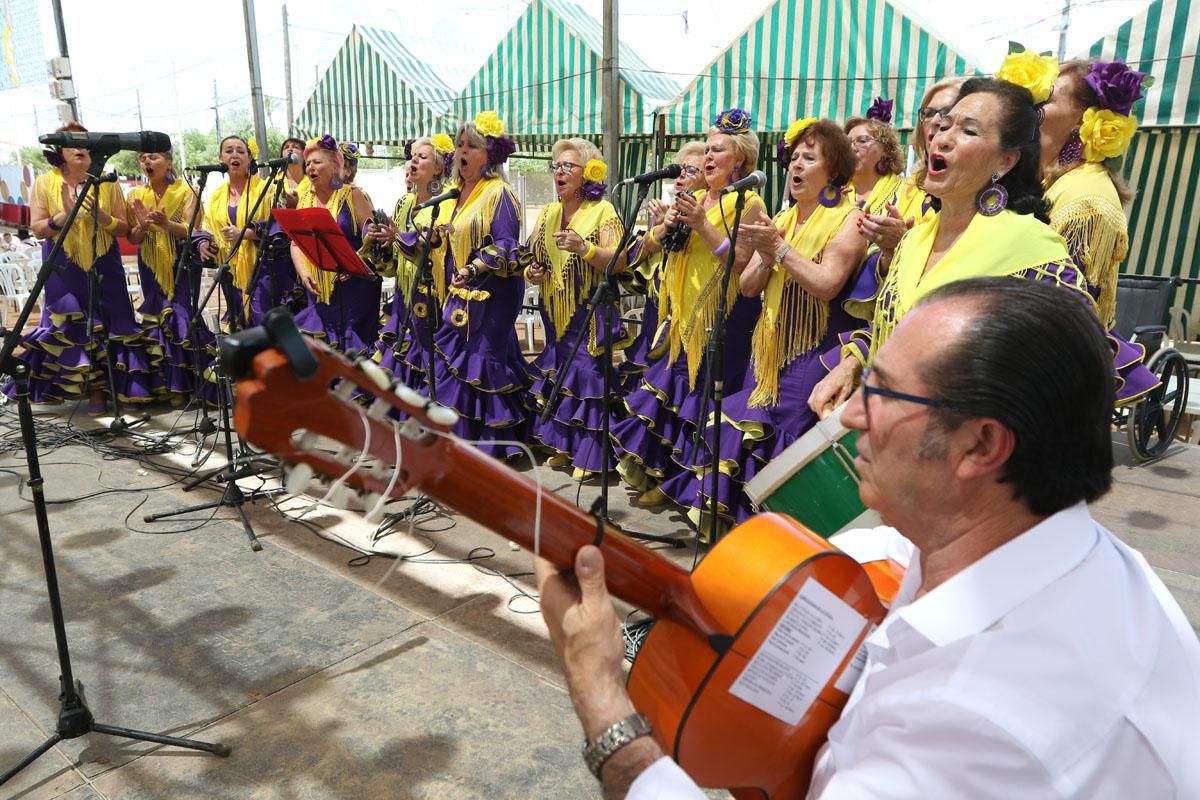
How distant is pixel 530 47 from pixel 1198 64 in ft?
19.8

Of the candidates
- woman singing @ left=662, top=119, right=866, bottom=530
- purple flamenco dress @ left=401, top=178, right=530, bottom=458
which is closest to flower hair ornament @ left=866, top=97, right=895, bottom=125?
woman singing @ left=662, top=119, right=866, bottom=530

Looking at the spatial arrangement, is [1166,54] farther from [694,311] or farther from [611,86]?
[694,311]

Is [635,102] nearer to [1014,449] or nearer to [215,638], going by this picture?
[215,638]

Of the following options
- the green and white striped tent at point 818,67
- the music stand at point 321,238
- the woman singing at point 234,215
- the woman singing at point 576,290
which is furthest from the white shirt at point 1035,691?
the green and white striped tent at point 818,67

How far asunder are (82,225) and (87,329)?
2.73 feet

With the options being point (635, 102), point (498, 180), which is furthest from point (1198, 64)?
point (498, 180)

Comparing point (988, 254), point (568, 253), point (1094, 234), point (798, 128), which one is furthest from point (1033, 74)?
point (568, 253)

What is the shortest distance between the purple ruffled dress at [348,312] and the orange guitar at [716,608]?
4771 millimetres

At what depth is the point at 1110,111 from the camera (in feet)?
10.3

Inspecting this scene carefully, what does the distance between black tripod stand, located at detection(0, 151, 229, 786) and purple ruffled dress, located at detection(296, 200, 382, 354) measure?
128 inches

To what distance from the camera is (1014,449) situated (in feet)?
3.55

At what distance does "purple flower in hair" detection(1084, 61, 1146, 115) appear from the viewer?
3.06 m

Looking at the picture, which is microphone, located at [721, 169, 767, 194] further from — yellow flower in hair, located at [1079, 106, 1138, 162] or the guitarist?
the guitarist

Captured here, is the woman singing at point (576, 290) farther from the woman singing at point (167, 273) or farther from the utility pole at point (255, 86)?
the utility pole at point (255, 86)
